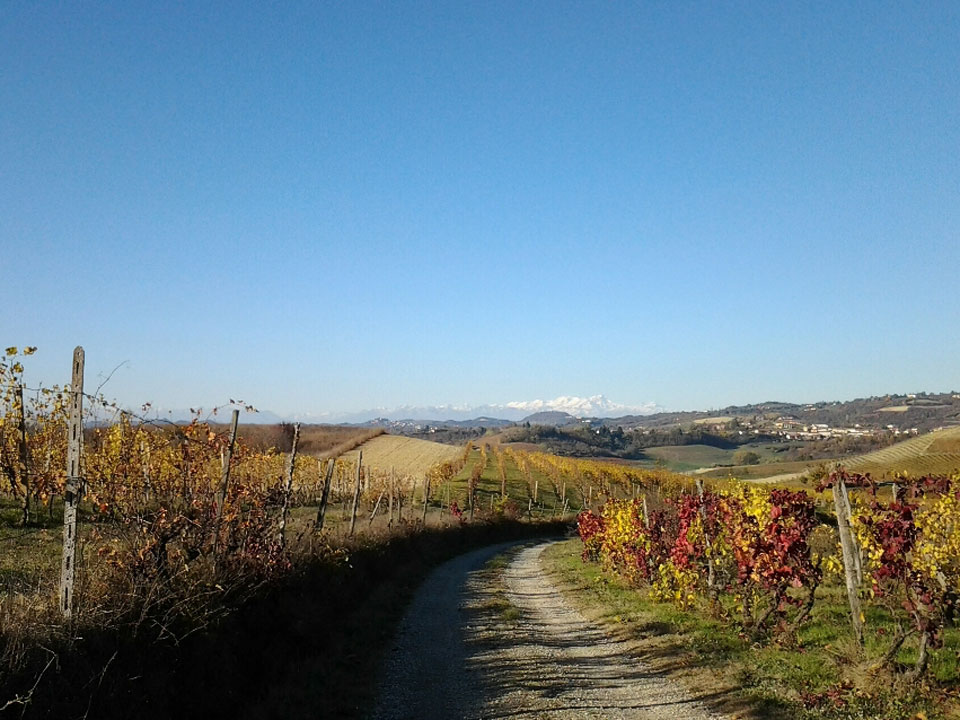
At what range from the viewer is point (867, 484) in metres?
9.05

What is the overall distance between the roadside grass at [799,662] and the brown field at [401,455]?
48.5 meters

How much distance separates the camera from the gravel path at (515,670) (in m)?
7.62

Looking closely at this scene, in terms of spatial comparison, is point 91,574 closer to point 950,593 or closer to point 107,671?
point 107,671

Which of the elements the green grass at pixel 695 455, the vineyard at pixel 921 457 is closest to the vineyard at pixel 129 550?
the vineyard at pixel 921 457

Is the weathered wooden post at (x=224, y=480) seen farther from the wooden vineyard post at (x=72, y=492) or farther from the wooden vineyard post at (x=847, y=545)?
the wooden vineyard post at (x=847, y=545)

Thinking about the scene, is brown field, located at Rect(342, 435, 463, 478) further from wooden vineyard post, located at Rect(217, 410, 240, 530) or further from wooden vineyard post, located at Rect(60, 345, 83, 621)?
wooden vineyard post, located at Rect(60, 345, 83, 621)

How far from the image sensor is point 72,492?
6180mm

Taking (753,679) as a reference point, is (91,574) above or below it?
above

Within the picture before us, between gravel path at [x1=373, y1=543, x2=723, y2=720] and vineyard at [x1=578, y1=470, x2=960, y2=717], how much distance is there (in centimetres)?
193

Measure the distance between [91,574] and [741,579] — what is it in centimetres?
886

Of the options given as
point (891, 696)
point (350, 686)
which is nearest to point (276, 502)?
point (350, 686)

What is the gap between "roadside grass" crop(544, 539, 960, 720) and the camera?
712cm

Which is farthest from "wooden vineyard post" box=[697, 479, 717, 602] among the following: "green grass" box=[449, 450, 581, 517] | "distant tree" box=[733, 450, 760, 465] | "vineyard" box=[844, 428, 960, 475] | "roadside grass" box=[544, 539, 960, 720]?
"distant tree" box=[733, 450, 760, 465]

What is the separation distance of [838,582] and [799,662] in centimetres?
765
